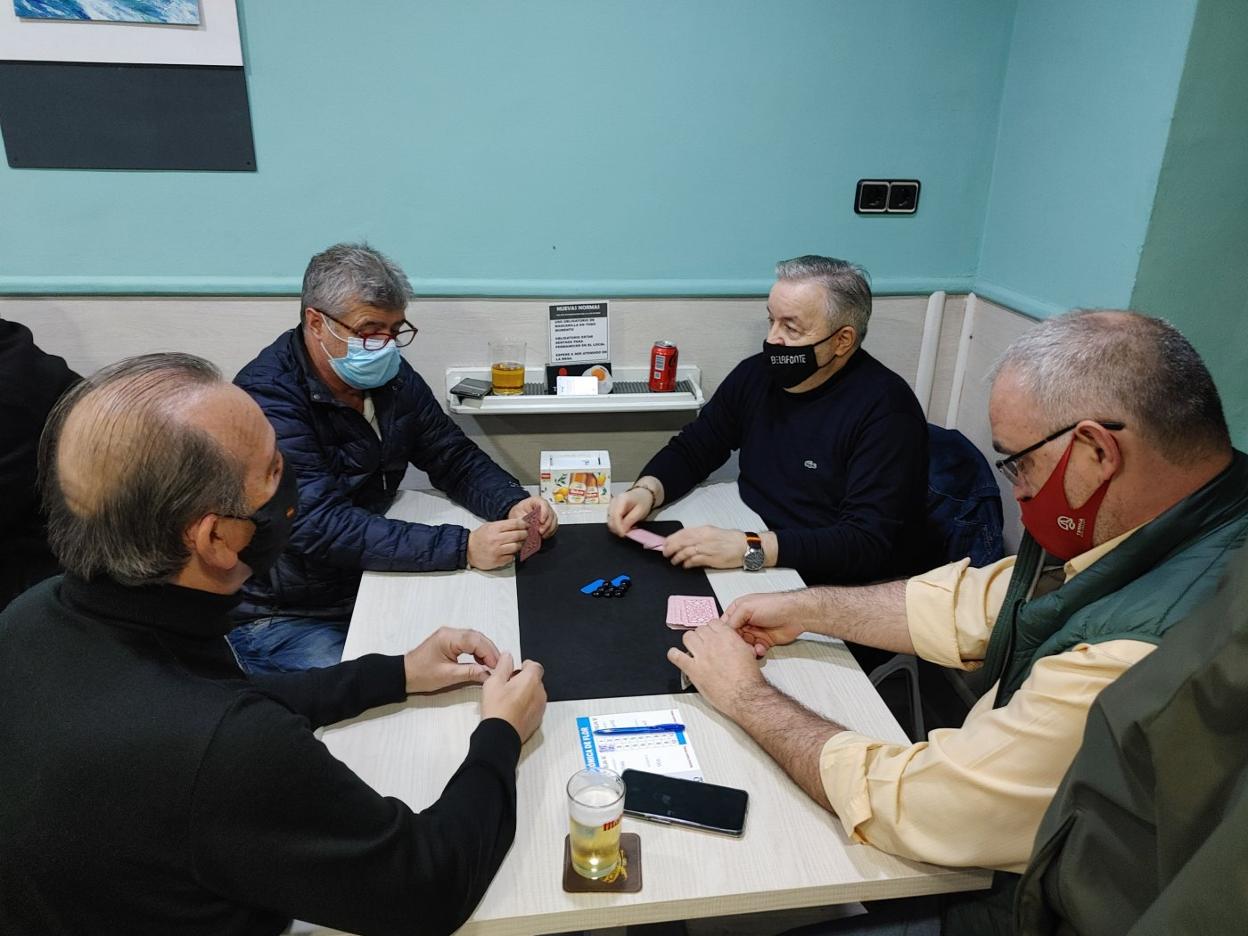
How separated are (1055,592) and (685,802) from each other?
2.09ft

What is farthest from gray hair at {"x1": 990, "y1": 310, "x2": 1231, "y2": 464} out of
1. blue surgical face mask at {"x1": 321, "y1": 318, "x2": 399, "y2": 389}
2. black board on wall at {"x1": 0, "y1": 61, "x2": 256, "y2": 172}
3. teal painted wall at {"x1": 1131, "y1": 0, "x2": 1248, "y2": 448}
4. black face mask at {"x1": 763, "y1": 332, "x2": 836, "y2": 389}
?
black board on wall at {"x1": 0, "y1": 61, "x2": 256, "y2": 172}

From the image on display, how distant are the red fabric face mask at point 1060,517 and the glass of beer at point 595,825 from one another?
2.52 feet

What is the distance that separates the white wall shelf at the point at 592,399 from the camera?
2.73 m

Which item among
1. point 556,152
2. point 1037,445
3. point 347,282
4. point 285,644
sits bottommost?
point 285,644

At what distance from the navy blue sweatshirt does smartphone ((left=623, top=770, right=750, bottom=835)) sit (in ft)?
2.53

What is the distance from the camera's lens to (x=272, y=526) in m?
1.22

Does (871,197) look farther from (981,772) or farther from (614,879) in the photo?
(614,879)

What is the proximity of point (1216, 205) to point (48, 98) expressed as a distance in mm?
3141

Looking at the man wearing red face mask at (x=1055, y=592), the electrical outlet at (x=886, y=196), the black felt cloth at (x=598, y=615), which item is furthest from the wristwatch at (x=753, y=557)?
the electrical outlet at (x=886, y=196)

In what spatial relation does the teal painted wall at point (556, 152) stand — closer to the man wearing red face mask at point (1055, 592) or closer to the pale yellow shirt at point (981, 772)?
the man wearing red face mask at point (1055, 592)

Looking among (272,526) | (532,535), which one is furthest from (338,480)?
(272,526)

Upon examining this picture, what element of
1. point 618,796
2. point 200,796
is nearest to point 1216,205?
point 618,796

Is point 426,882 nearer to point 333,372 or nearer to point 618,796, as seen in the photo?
point 618,796

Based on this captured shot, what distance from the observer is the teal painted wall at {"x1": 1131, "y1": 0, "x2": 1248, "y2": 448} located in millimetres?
1978
